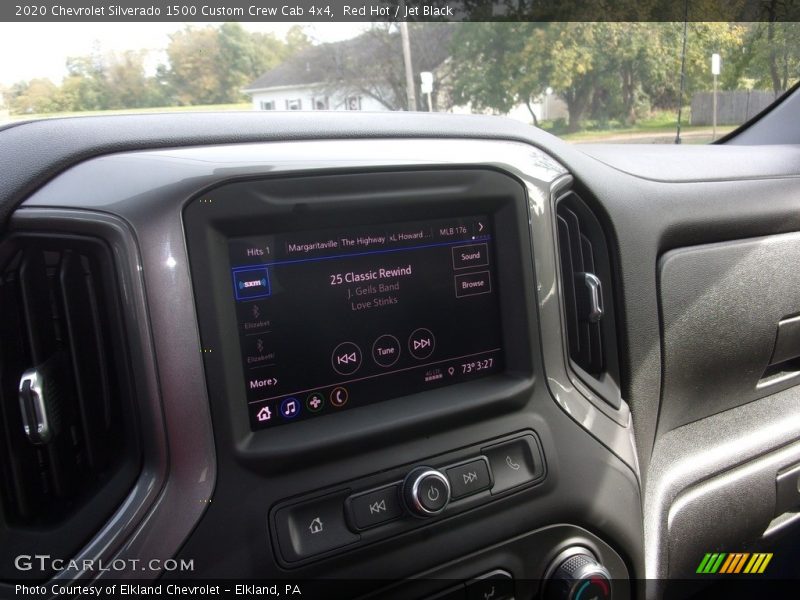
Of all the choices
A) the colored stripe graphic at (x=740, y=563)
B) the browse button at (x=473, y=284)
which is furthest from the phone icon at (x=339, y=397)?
the colored stripe graphic at (x=740, y=563)

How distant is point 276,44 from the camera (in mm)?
1565

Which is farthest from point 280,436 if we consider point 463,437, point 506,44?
point 506,44

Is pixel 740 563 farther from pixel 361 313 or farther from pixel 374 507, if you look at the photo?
pixel 361 313

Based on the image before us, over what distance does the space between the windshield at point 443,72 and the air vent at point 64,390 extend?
0.36 m

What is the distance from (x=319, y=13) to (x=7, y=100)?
67cm

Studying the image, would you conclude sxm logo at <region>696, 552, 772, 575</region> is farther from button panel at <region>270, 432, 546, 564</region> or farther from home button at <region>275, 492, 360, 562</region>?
home button at <region>275, 492, 360, 562</region>

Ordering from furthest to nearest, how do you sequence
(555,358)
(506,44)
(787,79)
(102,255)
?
(787,79) → (506,44) → (555,358) → (102,255)

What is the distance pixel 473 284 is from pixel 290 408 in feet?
1.65

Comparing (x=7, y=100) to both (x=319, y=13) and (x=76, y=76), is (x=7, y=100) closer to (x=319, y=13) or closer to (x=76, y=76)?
(x=76, y=76)

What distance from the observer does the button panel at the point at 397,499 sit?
131 centimetres

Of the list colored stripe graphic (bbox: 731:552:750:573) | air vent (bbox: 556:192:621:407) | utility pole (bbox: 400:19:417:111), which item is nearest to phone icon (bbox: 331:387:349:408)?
air vent (bbox: 556:192:621:407)

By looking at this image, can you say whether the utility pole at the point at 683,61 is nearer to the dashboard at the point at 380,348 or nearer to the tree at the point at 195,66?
the dashboard at the point at 380,348

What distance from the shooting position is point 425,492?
4.54ft

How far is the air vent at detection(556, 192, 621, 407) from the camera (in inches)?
68.3
